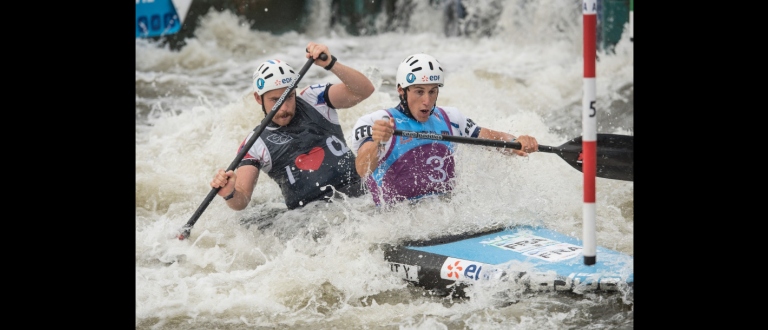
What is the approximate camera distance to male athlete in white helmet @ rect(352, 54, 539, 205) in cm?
454

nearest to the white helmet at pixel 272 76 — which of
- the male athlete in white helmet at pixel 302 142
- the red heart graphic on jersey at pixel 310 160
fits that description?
the male athlete in white helmet at pixel 302 142

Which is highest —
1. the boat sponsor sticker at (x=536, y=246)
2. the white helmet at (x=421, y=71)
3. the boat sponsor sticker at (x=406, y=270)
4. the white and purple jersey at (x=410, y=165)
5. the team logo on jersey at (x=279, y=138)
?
the white helmet at (x=421, y=71)

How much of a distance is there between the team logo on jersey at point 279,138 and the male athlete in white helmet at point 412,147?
0.59 meters

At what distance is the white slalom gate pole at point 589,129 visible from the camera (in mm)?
3318

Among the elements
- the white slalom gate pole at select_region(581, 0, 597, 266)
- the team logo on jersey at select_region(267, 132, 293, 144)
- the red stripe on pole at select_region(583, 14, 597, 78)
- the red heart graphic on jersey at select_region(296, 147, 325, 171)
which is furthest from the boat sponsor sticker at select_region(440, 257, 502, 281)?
the team logo on jersey at select_region(267, 132, 293, 144)

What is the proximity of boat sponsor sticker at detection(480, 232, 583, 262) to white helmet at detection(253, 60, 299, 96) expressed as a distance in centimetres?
144

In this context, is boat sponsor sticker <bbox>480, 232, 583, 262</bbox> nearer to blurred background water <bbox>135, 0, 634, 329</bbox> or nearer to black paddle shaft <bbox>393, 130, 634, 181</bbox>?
blurred background water <bbox>135, 0, 634, 329</bbox>

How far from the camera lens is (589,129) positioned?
342 cm

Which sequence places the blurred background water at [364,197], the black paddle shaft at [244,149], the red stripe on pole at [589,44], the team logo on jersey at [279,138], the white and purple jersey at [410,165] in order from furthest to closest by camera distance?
the team logo on jersey at [279,138] < the black paddle shaft at [244,149] < the white and purple jersey at [410,165] < the blurred background water at [364,197] < the red stripe on pole at [589,44]

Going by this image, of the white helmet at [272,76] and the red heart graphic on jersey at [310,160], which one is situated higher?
the white helmet at [272,76]

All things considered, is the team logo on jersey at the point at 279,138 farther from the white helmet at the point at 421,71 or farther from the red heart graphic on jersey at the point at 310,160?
the white helmet at the point at 421,71
